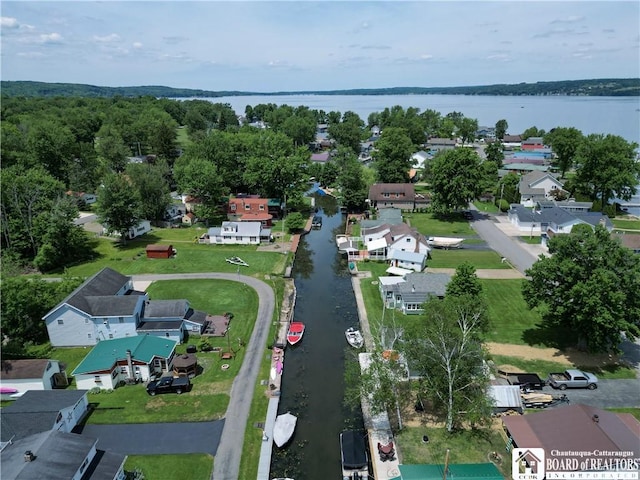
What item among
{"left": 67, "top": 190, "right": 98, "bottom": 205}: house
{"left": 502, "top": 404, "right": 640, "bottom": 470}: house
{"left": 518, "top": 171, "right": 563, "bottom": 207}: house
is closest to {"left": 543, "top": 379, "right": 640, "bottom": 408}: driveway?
{"left": 502, "top": 404, "right": 640, "bottom": 470}: house

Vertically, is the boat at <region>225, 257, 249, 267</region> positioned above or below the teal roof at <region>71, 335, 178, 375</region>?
below

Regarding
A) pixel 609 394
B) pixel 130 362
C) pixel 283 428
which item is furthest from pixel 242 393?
pixel 609 394

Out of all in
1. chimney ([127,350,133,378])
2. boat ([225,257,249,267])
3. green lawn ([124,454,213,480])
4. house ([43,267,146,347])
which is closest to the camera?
green lawn ([124,454,213,480])

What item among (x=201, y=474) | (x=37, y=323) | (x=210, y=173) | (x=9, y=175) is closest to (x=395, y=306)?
(x=201, y=474)

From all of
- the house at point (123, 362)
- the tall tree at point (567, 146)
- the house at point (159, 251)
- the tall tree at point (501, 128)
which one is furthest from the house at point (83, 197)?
the tall tree at point (501, 128)

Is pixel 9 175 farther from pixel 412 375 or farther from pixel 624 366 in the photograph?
pixel 624 366

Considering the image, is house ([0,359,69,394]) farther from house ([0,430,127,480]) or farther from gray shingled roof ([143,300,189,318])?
gray shingled roof ([143,300,189,318])
